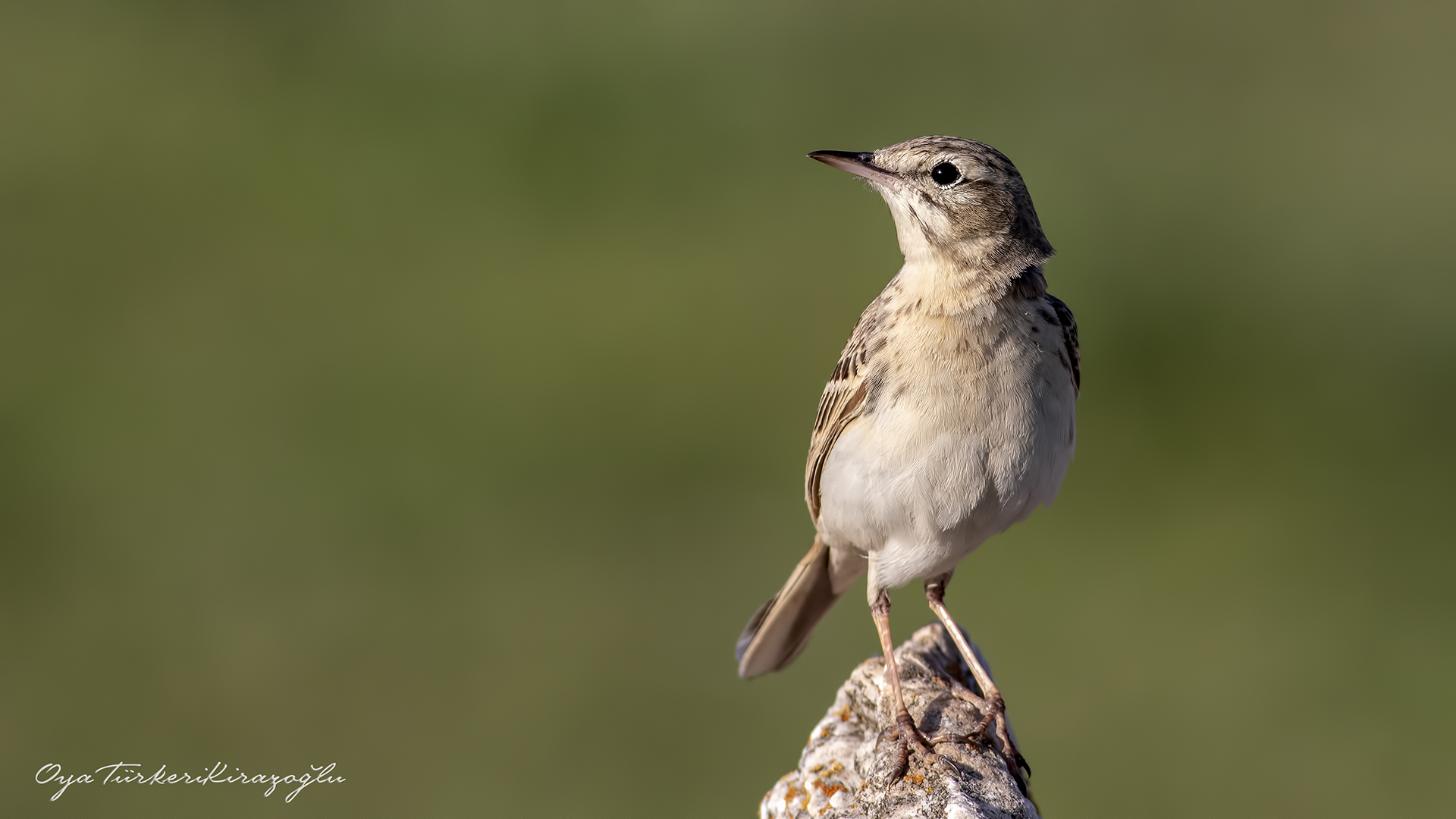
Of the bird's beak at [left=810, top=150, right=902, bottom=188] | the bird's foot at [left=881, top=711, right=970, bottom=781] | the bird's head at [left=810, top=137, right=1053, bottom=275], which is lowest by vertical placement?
the bird's foot at [left=881, top=711, right=970, bottom=781]

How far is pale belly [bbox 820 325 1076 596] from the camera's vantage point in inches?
177

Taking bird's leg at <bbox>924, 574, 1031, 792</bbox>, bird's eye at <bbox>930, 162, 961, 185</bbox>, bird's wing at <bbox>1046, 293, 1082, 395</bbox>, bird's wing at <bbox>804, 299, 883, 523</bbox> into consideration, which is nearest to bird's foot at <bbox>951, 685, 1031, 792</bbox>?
bird's leg at <bbox>924, 574, 1031, 792</bbox>

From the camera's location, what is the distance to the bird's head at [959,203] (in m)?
4.58

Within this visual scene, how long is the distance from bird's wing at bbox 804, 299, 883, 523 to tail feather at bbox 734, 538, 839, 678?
0.59 metres

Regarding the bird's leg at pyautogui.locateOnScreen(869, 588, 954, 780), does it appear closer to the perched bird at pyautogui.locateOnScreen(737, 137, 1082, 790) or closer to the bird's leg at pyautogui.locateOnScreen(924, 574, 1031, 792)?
the perched bird at pyautogui.locateOnScreen(737, 137, 1082, 790)

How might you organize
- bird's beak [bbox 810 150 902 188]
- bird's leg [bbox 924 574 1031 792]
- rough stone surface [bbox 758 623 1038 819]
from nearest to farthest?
rough stone surface [bbox 758 623 1038 819]
bird's leg [bbox 924 574 1031 792]
bird's beak [bbox 810 150 902 188]

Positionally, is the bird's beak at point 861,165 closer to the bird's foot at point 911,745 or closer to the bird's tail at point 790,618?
the bird's tail at point 790,618

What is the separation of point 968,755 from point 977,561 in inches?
318

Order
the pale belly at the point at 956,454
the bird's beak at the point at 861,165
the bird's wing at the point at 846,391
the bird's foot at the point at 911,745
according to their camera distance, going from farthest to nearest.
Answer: the bird's wing at the point at 846,391 < the bird's beak at the point at 861,165 < the pale belly at the point at 956,454 < the bird's foot at the point at 911,745

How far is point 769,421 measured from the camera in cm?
1309

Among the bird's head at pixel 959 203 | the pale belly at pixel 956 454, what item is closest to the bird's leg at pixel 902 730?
the pale belly at pixel 956 454

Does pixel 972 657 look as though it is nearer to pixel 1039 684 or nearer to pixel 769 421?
pixel 1039 684

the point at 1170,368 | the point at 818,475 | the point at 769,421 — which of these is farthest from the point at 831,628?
the point at 818,475

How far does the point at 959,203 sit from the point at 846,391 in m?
0.88
